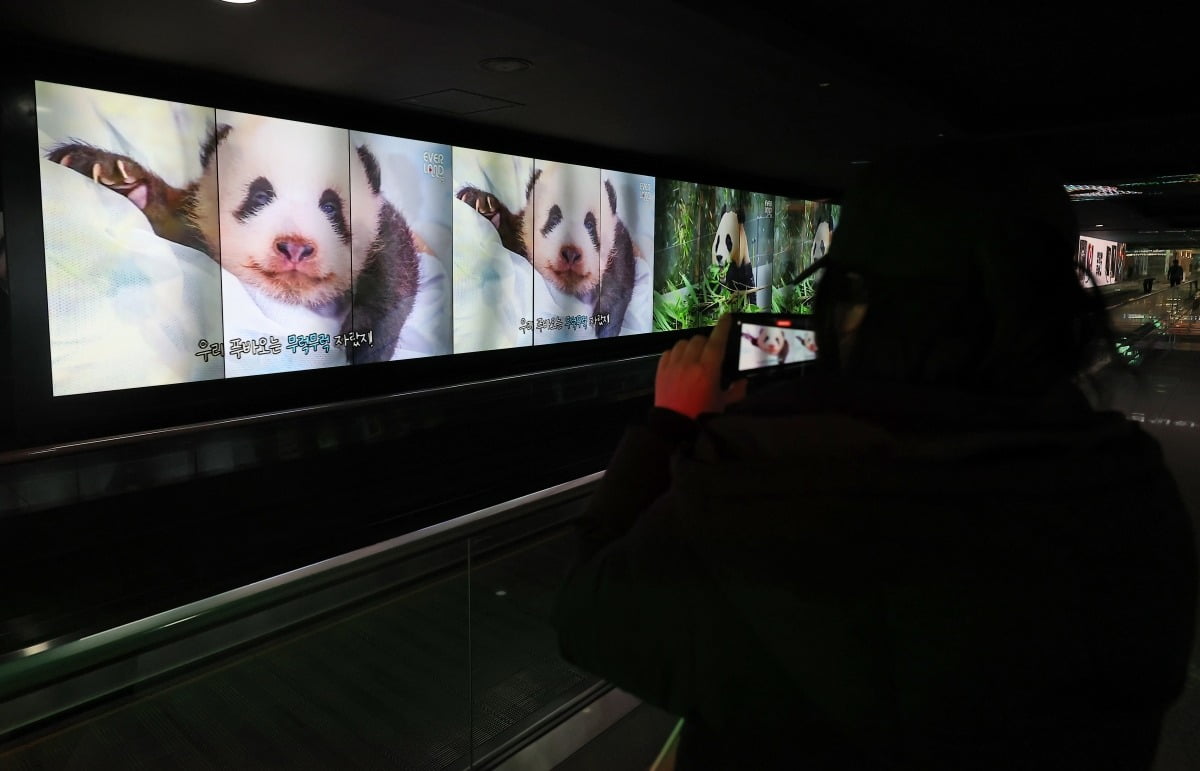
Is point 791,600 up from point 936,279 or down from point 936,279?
down

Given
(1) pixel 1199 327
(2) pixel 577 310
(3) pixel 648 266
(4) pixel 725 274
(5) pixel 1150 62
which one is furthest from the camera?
(1) pixel 1199 327

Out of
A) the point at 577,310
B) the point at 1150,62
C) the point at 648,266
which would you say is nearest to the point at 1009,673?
the point at 1150,62

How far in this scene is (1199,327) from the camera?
1417cm

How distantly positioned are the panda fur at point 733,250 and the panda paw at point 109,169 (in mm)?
7119

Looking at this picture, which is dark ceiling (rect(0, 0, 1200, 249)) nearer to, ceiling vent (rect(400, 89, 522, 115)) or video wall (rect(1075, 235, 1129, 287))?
ceiling vent (rect(400, 89, 522, 115))

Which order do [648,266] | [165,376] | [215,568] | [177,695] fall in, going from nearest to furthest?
[177,695] < [215,568] < [165,376] < [648,266]

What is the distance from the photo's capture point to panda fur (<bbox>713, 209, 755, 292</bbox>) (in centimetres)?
1063

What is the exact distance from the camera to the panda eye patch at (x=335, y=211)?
5.96m

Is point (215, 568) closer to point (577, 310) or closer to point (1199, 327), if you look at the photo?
point (577, 310)

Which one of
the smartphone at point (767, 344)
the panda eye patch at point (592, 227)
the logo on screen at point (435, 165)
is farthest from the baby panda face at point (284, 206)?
the smartphone at point (767, 344)

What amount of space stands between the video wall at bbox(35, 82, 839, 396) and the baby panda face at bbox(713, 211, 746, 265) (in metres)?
1.57

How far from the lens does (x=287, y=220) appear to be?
574 centimetres

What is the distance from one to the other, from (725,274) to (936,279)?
10.3 meters

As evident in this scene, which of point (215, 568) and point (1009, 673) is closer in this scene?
point (1009, 673)
